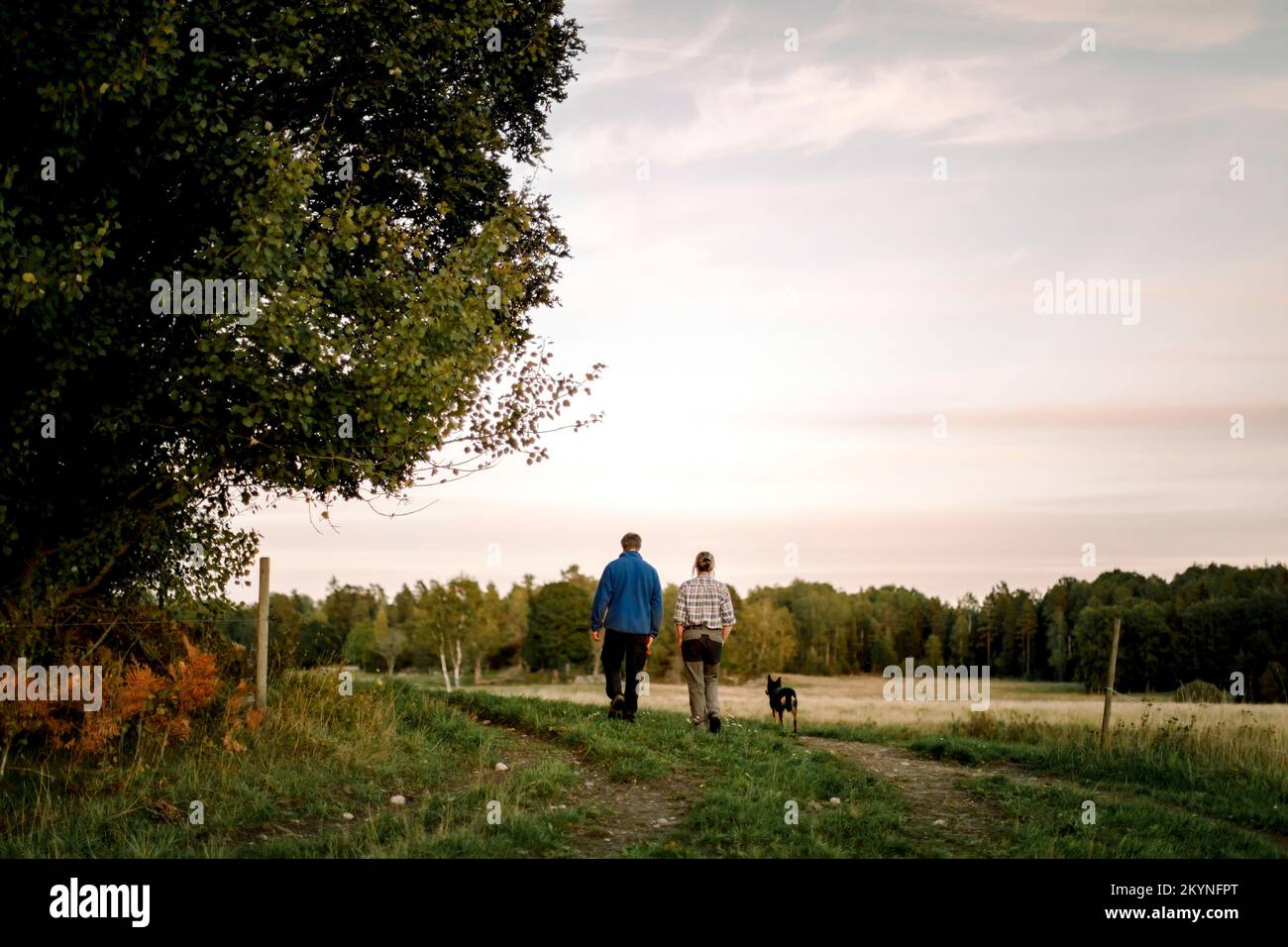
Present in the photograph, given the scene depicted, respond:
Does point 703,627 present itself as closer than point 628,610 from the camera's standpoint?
No

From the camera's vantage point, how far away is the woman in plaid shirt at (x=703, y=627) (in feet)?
46.8

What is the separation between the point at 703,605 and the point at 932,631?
136663mm

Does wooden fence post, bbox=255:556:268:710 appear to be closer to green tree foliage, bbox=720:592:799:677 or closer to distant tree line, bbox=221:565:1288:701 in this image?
distant tree line, bbox=221:565:1288:701

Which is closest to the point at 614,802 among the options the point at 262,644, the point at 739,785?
the point at 739,785

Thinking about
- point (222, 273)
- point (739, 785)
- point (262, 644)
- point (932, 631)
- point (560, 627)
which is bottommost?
point (932, 631)

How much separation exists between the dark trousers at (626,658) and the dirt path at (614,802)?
1.84m

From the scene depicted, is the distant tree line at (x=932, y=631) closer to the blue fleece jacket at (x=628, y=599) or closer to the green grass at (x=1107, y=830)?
the blue fleece jacket at (x=628, y=599)

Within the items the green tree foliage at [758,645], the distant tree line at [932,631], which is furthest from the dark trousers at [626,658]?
the green tree foliage at [758,645]

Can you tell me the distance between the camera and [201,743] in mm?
11234

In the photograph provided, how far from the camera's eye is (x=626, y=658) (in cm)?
1445

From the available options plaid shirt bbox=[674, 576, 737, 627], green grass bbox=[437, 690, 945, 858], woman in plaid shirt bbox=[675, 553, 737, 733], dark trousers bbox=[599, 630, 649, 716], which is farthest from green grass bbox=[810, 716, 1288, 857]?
dark trousers bbox=[599, 630, 649, 716]

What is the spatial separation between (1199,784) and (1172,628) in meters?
104

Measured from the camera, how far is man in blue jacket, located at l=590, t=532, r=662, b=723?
1405 centimetres

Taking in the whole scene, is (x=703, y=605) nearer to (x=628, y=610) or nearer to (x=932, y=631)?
(x=628, y=610)
